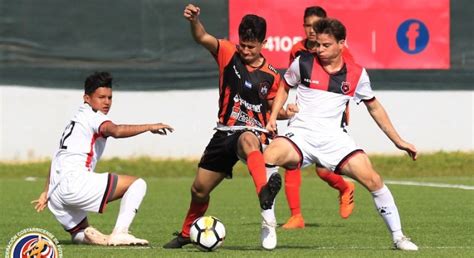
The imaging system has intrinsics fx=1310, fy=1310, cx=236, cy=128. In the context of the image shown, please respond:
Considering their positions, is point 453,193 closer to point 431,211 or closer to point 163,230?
point 431,211

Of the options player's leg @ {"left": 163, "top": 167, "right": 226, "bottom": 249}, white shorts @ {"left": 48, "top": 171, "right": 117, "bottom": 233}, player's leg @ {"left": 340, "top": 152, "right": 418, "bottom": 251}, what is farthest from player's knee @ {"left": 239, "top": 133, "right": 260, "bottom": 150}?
white shorts @ {"left": 48, "top": 171, "right": 117, "bottom": 233}

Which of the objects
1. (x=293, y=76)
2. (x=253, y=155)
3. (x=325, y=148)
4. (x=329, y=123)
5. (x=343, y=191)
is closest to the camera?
(x=253, y=155)

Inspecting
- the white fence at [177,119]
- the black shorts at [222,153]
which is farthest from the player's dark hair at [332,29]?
the white fence at [177,119]

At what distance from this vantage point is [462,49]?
2228 cm

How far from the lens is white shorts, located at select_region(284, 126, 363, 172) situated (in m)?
10.6

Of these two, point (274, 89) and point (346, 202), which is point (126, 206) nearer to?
point (274, 89)

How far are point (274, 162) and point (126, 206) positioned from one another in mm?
1474

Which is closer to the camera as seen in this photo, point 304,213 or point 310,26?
point 310,26

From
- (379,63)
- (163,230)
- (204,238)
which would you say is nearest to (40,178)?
(379,63)

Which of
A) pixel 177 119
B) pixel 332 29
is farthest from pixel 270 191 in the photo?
pixel 177 119

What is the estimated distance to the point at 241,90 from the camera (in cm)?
1117

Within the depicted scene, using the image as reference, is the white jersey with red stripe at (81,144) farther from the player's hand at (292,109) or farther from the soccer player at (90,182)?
the player's hand at (292,109)

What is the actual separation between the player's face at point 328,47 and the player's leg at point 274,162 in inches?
30.4

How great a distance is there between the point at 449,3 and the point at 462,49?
813mm
